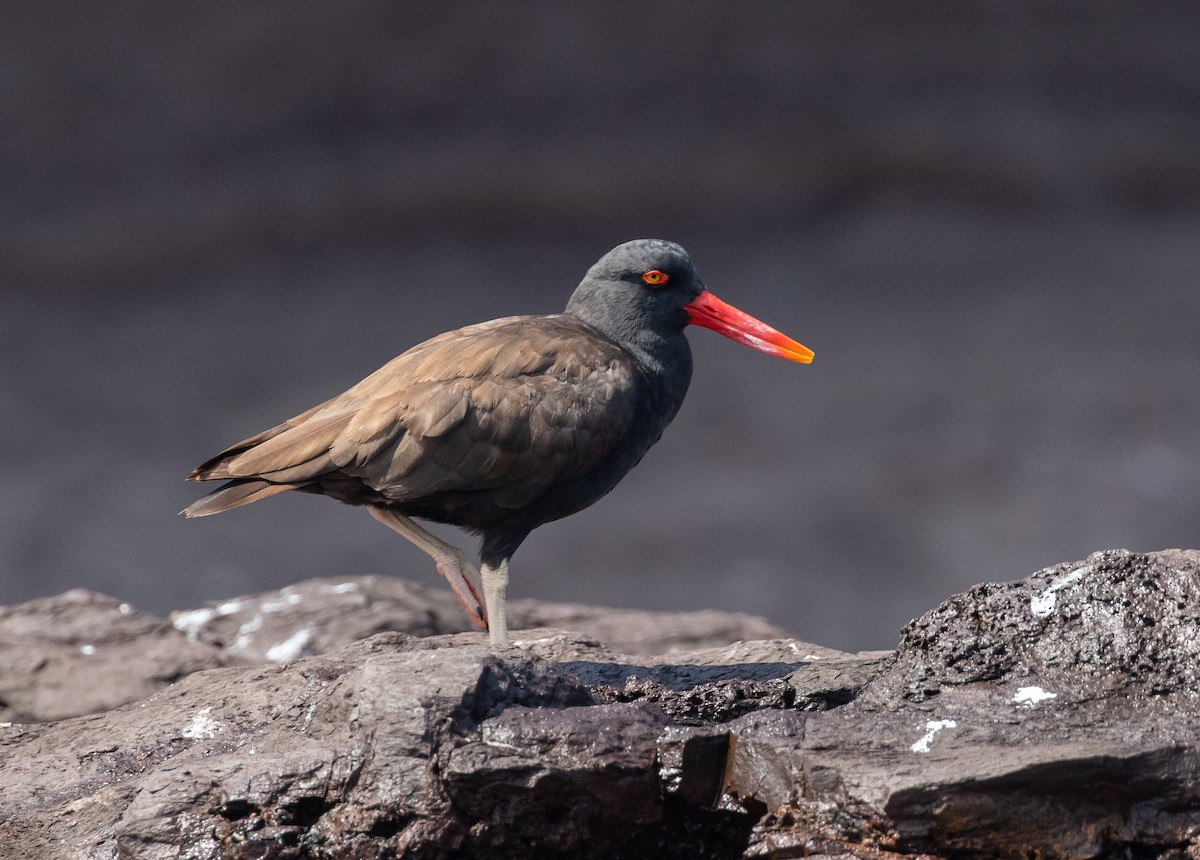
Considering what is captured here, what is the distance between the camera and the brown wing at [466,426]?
4344mm

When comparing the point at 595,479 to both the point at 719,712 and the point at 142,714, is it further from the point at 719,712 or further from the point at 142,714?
the point at 142,714

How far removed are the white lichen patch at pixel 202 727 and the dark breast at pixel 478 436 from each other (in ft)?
2.88

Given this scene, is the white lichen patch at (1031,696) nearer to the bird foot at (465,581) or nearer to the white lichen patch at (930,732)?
the white lichen patch at (930,732)

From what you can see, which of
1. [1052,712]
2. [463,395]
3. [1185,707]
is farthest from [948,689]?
[463,395]

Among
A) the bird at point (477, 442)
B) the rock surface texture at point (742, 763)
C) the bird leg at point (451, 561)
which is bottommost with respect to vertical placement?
the rock surface texture at point (742, 763)

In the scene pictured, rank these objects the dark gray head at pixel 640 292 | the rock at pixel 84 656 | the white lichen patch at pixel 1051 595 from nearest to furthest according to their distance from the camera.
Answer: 1. the white lichen patch at pixel 1051 595
2. the dark gray head at pixel 640 292
3. the rock at pixel 84 656

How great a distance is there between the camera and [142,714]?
3961 millimetres

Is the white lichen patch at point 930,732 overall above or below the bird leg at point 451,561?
below

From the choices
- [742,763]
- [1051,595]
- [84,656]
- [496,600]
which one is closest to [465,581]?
[496,600]

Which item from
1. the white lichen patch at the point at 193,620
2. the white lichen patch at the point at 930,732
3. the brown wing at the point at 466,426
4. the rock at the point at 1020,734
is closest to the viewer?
the rock at the point at 1020,734

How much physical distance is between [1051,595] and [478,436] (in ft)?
6.46

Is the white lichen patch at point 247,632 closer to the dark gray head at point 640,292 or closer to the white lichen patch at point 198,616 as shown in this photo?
the white lichen patch at point 198,616

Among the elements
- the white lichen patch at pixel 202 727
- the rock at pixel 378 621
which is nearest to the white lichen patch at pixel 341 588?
the rock at pixel 378 621

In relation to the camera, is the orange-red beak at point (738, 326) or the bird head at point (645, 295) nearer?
the bird head at point (645, 295)
